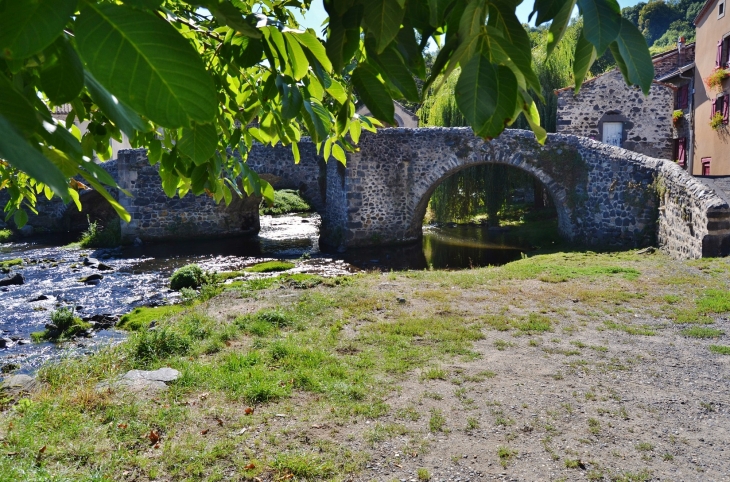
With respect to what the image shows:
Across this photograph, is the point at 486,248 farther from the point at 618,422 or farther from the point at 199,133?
the point at 199,133

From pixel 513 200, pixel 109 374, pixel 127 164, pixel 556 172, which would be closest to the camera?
pixel 109 374

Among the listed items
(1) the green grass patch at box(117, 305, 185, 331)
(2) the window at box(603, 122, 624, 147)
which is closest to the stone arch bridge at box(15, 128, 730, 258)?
(2) the window at box(603, 122, 624, 147)

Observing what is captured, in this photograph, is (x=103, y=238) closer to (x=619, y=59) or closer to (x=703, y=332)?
(x=703, y=332)

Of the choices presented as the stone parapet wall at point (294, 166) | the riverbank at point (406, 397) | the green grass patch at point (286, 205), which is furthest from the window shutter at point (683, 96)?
the riverbank at point (406, 397)

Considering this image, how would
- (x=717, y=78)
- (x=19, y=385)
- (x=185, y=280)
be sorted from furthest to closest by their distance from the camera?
(x=717, y=78) → (x=185, y=280) → (x=19, y=385)

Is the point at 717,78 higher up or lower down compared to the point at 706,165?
higher up

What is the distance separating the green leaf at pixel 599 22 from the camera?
0.98 metres

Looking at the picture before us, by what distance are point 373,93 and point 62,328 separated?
27.3 ft

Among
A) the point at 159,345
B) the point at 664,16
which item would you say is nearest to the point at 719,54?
the point at 159,345

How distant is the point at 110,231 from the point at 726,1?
17806 millimetres

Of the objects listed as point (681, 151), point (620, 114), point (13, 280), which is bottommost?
point (13, 280)

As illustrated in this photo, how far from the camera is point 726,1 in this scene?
16.3m

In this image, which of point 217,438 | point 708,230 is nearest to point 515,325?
point 217,438

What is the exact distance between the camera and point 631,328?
627cm
